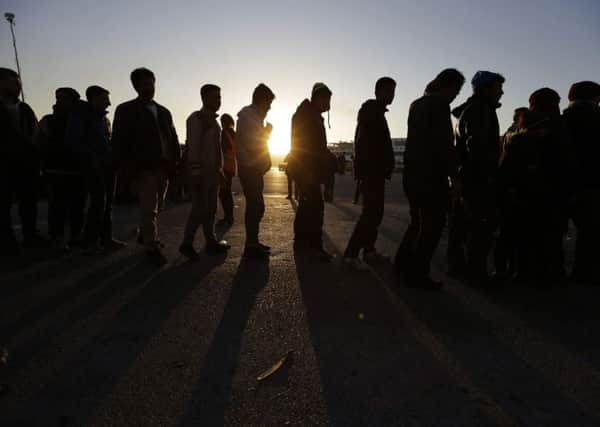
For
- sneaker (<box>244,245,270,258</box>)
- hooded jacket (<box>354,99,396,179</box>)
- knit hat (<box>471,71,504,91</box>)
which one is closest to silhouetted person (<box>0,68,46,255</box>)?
sneaker (<box>244,245,270,258</box>)

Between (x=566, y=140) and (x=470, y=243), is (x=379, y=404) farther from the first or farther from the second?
(x=566, y=140)

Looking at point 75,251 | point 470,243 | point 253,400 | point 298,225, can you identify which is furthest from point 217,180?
point 253,400

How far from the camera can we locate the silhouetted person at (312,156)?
4.71m

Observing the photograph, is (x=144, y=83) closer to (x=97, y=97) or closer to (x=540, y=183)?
(x=97, y=97)

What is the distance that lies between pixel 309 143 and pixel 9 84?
3.77 metres

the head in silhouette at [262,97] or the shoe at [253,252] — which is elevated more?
the head in silhouette at [262,97]

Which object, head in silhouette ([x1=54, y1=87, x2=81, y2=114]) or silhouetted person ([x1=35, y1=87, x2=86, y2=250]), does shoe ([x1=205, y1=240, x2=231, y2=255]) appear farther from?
head in silhouette ([x1=54, y1=87, x2=81, y2=114])

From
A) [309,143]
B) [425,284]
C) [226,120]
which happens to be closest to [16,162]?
[226,120]

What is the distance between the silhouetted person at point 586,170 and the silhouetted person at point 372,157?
70.1 inches

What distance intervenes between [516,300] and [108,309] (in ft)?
11.2

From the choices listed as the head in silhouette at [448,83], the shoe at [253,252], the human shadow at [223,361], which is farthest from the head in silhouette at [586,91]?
the shoe at [253,252]

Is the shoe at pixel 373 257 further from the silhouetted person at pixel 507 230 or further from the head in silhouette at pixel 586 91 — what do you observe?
the head in silhouette at pixel 586 91

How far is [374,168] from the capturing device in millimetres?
4219

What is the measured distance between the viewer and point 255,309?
303 cm
